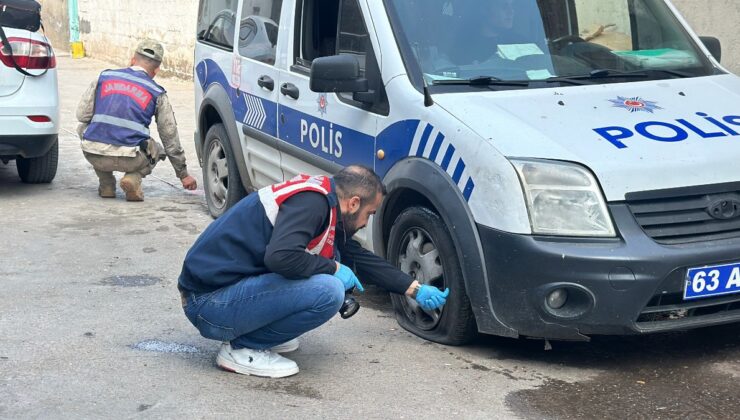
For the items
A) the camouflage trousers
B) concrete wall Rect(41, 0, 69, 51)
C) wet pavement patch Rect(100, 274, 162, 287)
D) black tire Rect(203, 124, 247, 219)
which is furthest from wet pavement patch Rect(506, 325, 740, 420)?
concrete wall Rect(41, 0, 69, 51)

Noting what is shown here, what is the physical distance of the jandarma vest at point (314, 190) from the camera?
14.3 feet

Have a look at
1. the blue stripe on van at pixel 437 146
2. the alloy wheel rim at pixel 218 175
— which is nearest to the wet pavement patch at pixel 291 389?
the blue stripe on van at pixel 437 146

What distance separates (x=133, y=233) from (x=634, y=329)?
3929 millimetres

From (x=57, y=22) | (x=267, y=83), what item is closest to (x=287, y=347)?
(x=267, y=83)

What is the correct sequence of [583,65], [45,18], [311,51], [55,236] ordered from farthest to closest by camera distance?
[45,18]
[55,236]
[311,51]
[583,65]

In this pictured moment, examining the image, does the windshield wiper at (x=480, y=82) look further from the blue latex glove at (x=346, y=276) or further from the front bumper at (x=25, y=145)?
the front bumper at (x=25, y=145)

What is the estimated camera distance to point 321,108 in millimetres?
5930

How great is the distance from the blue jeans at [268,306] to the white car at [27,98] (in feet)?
12.7

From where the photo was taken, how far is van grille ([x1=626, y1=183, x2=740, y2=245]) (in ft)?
14.7

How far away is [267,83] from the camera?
661 centimetres

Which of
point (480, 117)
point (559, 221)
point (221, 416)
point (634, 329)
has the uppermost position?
point (480, 117)

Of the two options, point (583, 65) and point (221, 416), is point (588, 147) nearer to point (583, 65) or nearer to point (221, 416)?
point (583, 65)

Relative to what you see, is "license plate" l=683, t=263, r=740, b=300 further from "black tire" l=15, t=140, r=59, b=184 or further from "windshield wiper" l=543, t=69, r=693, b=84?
"black tire" l=15, t=140, r=59, b=184

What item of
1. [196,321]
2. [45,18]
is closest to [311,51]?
[196,321]
